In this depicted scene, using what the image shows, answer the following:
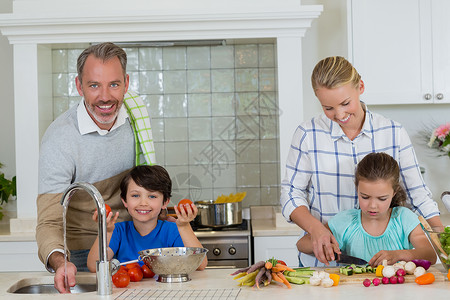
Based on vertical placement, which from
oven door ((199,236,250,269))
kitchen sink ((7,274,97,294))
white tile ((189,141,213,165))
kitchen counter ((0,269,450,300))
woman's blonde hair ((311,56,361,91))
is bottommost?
oven door ((199,236,250,269))

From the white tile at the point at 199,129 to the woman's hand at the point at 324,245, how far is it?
6.32 ft

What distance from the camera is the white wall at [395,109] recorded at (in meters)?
3.92

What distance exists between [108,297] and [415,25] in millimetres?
2526

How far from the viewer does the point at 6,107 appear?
397 cm

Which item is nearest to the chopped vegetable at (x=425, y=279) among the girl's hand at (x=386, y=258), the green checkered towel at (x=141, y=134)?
the girl's hand at (x=386, y=258)

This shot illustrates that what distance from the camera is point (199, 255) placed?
196cm

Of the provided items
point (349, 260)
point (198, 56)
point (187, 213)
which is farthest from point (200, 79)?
point (349, 260)

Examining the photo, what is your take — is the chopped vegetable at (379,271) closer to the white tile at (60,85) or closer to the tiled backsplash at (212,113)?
the tiled backsplash at (212,113)

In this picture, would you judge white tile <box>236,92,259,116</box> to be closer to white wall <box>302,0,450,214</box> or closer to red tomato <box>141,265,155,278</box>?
white wall <box>302,0,450,214</box>

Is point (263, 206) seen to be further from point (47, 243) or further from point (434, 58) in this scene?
point (47, 243)

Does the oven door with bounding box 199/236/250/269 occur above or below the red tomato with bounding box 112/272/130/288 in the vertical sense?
below

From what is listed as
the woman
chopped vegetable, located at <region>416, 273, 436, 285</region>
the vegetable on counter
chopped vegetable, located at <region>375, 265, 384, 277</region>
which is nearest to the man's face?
the woman

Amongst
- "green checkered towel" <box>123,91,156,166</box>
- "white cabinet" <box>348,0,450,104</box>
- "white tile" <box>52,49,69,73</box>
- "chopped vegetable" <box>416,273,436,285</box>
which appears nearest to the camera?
"chopped vegetable" <box>416,273,436,285</box>

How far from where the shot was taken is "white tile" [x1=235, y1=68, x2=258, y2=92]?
3.94m
